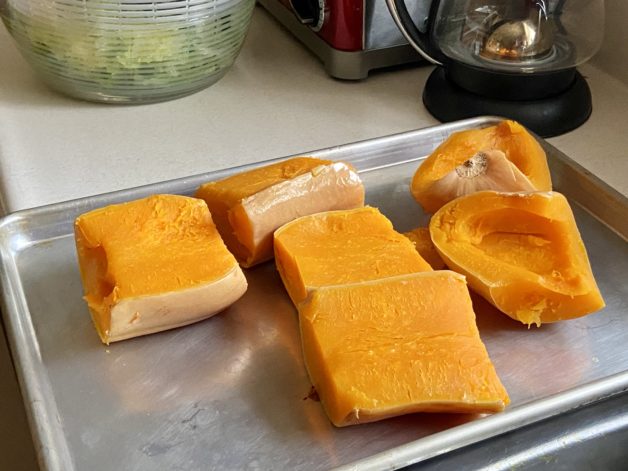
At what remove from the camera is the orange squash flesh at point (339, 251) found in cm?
64

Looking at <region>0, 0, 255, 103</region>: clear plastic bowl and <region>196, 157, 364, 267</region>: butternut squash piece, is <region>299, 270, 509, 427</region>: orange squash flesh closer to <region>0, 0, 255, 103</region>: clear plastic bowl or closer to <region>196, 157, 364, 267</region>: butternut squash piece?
<region>196, 157, 364, 267</region>: butternut squash piece

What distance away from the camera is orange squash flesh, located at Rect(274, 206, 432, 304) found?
64 centimetres

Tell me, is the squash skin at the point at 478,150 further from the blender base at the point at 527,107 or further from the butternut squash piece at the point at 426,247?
the blender base at the point at 527,107

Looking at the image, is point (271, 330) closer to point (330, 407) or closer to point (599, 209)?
point (330, 407)

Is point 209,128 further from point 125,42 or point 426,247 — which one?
point 426,247

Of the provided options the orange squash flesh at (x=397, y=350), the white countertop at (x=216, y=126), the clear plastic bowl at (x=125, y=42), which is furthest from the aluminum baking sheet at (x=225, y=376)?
the clear plastic bowl at (x=125, y=42)

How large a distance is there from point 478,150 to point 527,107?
198 millimetres

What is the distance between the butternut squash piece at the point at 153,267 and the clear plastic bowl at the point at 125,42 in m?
0.34

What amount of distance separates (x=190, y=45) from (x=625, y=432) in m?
0.66

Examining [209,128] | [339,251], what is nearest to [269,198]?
[339,251]

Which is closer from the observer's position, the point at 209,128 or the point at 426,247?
the point at 426,247

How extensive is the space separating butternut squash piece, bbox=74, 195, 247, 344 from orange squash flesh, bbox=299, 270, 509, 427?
8 centimetres

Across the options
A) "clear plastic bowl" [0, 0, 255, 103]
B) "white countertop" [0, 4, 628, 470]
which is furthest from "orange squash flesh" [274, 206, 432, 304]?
"clear plastic bowl" [0, 0, 255, 103]

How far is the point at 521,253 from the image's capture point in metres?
0.68
